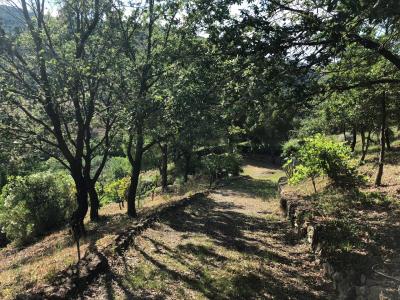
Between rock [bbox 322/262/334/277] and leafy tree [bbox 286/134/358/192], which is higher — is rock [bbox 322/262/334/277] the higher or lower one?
the lower one

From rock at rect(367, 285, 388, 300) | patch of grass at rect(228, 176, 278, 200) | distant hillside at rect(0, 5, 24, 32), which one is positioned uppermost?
distant hillside at rect(0, 5, 24, 32)

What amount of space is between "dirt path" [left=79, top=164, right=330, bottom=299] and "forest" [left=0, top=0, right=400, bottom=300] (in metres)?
0.05

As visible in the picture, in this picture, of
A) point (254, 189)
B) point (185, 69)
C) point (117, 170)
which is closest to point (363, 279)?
point (185, 69)

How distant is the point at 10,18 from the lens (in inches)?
563

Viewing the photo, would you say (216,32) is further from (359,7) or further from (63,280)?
(63,280)

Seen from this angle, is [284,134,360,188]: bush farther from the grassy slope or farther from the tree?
the tree

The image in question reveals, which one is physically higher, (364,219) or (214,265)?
(364,219)

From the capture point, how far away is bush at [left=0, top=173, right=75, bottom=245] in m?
18.4

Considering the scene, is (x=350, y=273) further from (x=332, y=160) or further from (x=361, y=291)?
(x=332, y=160)

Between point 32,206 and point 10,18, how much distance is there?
28.5 ft

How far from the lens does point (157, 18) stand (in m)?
16.0

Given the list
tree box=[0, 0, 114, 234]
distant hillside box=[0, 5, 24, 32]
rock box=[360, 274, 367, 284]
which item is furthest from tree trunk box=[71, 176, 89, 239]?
rock box=[360, 274, 367, 284]

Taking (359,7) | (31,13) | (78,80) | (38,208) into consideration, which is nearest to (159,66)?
(78,80)

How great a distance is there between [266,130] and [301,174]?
3595 cm
